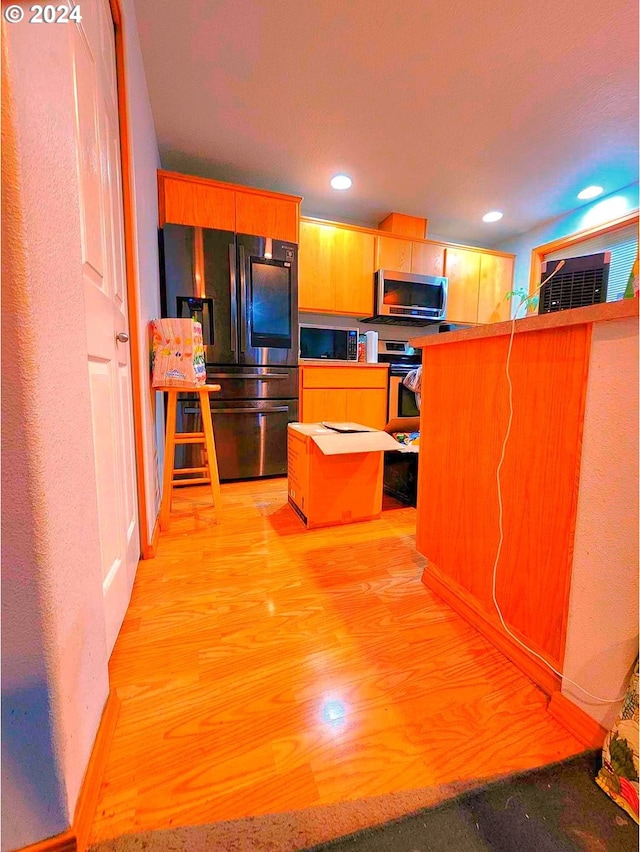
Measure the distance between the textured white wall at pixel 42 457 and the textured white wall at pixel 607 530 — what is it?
965 millimetres

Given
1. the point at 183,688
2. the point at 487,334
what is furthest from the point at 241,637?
the point at 487,334

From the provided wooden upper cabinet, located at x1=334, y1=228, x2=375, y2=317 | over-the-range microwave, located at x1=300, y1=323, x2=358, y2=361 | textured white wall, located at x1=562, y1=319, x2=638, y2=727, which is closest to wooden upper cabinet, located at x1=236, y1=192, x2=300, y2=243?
wooden upper cabinet, located at x1=334, y1=228, x2=375, y2=317

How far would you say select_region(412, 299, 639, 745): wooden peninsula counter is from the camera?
653 mm

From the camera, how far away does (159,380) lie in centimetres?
162

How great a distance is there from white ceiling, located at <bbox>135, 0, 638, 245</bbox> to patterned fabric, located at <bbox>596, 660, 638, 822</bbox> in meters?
2.40

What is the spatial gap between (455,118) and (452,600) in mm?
2638

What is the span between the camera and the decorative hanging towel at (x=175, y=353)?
Answer: 62.8 inches

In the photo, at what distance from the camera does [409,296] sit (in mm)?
3283

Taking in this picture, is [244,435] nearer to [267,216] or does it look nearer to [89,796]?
[267,216]

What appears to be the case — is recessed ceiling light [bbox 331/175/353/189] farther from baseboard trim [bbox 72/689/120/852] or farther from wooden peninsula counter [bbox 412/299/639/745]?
baseboard trim [bbox 72/689/120/852]

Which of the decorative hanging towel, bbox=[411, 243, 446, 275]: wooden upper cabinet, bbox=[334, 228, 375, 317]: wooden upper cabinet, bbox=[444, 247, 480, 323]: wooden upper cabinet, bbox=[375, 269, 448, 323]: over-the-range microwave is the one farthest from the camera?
bbox=[444, 247, 480, 323]: wooden upper cabinet

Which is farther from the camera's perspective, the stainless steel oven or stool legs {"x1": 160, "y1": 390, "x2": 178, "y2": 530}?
the stainless steel oven

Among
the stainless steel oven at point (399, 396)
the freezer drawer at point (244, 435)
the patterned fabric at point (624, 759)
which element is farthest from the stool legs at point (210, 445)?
the stainless steel oven at point (399, 396)

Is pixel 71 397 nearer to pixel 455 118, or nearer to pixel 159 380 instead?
pixel 159 380
